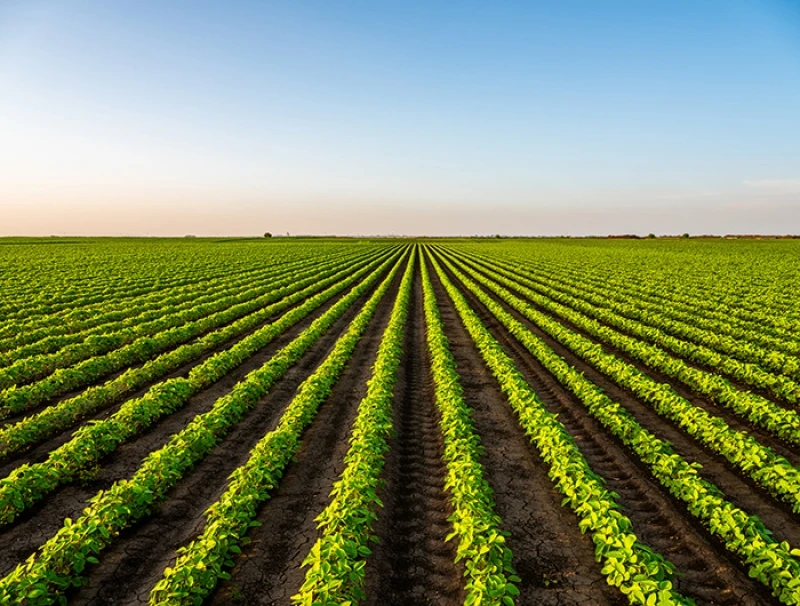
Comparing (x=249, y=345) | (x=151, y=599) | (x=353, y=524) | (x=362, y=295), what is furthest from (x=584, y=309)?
(x=151, y=599)

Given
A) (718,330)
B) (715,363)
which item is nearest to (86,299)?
(715,363)

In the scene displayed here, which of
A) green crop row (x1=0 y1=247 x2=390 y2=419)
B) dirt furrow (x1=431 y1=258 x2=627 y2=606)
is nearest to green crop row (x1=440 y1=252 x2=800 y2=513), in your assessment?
dirt furrow (x1=431 y1=258 x2=627 y2=606)

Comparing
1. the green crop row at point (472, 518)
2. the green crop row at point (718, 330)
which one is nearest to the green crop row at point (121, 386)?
the green crop row at point (472, 518)

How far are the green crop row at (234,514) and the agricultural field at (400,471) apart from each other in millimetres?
41

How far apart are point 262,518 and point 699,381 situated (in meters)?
11.4

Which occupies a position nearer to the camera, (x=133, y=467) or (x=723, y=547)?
(x=723, y=547)

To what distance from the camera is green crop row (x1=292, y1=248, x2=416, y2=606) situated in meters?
4.71

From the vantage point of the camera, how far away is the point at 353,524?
5.75 metres

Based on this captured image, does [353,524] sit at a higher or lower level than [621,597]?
higher

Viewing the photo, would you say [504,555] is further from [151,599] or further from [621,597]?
[151,599]

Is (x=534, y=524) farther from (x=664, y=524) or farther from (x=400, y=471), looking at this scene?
(x=400, y=471)

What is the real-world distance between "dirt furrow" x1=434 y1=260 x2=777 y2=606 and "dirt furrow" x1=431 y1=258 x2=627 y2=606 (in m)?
0.95

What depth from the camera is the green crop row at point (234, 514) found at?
194 inches

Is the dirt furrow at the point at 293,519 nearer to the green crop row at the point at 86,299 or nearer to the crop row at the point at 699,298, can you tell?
the green crop row at the point at 86,299
